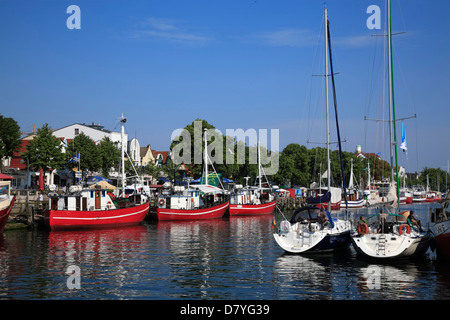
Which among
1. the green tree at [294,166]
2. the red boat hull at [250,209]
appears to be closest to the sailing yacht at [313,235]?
the red boat hull at [250,209]

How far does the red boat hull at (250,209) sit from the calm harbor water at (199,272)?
92.5ft

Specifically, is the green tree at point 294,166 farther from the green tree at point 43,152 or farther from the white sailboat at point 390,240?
the white sailboat at point 390,240

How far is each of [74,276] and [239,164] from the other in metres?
77.8

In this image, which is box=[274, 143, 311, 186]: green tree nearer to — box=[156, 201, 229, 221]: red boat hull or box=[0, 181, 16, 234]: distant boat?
box=[156, 201, 229, 221]: red boat hull

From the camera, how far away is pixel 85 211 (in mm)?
47375

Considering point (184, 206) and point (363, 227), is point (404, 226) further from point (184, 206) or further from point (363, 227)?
point (184, 206)

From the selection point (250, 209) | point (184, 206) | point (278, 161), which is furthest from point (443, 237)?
point (278, 161)

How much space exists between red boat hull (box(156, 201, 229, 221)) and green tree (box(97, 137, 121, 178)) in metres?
34.4

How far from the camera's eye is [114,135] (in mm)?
116562

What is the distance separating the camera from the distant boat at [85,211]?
1817 inches

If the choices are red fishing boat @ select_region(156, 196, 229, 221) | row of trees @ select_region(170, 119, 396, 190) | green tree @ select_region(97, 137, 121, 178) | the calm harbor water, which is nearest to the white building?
green tree @ select_region(97, 137, 121, 178)

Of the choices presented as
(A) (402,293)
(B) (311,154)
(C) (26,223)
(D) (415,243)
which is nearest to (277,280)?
(A) (402,293)

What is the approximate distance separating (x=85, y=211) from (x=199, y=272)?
81.7 feet
